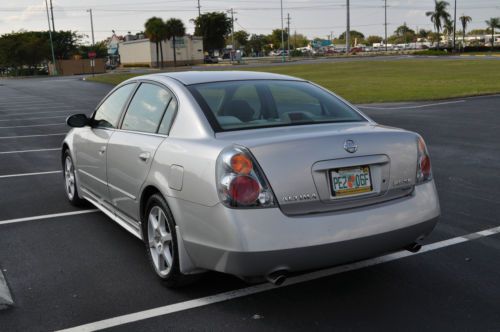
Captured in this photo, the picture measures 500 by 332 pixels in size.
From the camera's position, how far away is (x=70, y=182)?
6797 mm

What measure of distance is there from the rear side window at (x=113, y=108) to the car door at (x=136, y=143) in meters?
0.21

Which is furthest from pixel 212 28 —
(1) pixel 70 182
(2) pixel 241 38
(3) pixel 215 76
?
(3) pixel 215 76

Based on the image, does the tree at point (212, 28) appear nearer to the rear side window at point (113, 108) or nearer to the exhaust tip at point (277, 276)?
the rear side window at point (113, 108)

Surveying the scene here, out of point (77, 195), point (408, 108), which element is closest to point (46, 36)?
point (408, 108)

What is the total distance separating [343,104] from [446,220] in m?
1.87

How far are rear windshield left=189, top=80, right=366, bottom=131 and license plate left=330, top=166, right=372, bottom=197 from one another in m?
0.67

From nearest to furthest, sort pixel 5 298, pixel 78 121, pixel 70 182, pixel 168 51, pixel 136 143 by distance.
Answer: pixel 5 298
pixel 136 143
pixel 78 121
pixel 70 182
pixel 168 51

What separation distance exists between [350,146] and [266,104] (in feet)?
3.82

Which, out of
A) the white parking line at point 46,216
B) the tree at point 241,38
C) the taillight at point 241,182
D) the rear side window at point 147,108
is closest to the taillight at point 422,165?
the taillight at point 241,182

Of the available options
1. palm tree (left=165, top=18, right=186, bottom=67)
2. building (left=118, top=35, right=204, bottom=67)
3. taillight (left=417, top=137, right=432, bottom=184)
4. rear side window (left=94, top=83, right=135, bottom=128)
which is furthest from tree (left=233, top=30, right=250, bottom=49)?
taillight (left=417, top=137, right=432, bottom=184)

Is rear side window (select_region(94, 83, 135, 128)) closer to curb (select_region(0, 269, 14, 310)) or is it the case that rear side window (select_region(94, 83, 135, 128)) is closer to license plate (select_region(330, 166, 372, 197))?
curb (select_region(0, 269, 14, 310))

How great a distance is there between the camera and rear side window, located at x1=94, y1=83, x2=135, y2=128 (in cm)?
542

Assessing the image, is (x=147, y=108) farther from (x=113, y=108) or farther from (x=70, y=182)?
(x=70, y=182)

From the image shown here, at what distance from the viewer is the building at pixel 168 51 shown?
94.8m
